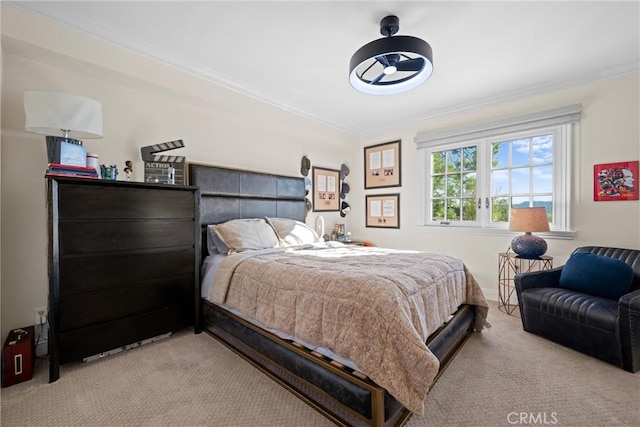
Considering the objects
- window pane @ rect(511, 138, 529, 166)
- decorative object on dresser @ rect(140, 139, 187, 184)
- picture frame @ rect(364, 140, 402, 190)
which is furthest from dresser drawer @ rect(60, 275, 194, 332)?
window pane @ rect(511, 138, 529, 166)

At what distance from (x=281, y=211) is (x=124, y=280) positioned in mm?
1997

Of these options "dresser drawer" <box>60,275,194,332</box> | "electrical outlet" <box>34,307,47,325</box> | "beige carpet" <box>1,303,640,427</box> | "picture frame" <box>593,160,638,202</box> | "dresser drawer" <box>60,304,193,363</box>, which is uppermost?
"picture frame" <box>593,160,638,202</box>

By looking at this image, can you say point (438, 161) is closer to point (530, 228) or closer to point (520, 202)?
point (520, 202)

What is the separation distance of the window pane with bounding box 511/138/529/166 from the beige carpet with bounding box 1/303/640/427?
7.10 feet

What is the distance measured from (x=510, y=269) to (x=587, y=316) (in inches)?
51.3

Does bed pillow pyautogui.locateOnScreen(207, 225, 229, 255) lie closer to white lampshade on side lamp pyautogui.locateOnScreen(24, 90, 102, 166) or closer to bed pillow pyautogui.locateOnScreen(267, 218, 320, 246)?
bed pillow pyautogui.locateOnScreen(267, 218, 320, 246)

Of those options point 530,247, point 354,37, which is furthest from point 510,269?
point 354,37

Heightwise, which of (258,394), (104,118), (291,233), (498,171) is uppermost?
(104,118)

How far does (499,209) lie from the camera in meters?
3.55

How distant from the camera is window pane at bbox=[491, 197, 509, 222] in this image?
3.50m

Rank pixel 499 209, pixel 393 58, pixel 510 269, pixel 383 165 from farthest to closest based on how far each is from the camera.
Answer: pixel 383 165 → pixel 499 209 → pixel 510 269 → pixel 393 58

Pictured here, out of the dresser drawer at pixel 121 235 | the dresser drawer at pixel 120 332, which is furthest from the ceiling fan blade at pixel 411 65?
the dresser drawer at pixel 120 332

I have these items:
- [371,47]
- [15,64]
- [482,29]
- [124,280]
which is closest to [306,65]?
[371,47]

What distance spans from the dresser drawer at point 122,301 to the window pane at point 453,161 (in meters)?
3.64
